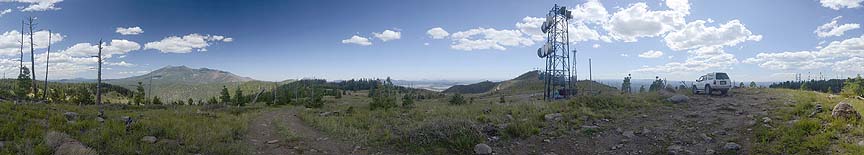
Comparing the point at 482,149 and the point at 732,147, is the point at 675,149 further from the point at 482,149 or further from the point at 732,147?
the point at 482,149

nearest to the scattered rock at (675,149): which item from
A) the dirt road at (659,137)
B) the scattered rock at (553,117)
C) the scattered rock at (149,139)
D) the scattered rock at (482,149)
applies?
the dirt road at (659,137)

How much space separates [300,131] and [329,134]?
2069mm

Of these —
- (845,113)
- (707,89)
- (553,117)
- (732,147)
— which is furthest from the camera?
(707,89)

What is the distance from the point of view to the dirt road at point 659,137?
10.7m

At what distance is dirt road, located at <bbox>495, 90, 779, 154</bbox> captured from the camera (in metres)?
10.7

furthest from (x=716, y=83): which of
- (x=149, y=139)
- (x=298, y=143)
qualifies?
(x=149, y=139)

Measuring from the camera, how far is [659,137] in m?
12.1

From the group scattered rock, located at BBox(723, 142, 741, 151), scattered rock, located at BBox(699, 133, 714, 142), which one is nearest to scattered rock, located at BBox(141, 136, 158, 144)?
scattered rock, located at BBox(723, 142, 741, 151)

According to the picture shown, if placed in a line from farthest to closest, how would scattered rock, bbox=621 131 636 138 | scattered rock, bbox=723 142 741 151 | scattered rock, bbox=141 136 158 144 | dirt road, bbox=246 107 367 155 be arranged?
scattered rock, bbox=621 131 636 138
dirt road, bbox=246 107 367 155
scattered rock, bbox=141 136 158 144
scattered rock, bbox=723 142 741 151

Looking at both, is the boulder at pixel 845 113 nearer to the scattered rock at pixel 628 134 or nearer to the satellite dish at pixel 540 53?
the scattered rock at pixel 628 134

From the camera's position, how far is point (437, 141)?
11141mm

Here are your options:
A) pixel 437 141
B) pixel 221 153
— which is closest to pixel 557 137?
pixel 437 141

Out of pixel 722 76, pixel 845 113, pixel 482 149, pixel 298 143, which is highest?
pixel 722 76

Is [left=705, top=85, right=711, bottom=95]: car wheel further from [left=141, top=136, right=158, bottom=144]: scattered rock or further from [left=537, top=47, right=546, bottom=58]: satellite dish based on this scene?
[left=141, top=136, right=158, bottom=144]: scattered rock
